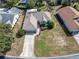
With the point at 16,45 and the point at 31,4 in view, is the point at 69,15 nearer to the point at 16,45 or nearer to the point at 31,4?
the point at 31,4

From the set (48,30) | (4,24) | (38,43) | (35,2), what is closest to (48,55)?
(38,43)

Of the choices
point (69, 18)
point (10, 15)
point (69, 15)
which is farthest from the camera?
point (10, 15)

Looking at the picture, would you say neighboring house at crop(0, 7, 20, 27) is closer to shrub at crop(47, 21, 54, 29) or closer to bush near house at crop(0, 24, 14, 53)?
bush near house at crop(0, 24, 14, 53)

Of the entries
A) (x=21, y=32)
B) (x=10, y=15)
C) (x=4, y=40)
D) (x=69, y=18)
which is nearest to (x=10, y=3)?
(x=10, y=15)

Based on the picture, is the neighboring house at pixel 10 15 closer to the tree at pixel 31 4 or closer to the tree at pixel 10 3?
the tree at pixel 10 3

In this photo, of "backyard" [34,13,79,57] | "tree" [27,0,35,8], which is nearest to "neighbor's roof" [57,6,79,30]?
"backyard" [34,13,79,57]

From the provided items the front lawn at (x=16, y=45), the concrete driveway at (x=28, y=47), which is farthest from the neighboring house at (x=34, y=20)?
the front lawn at (x=16, y=45)
